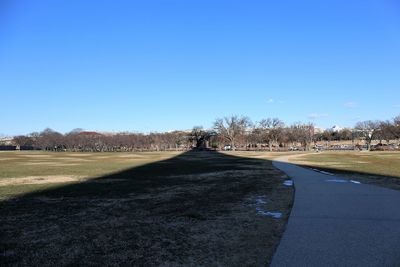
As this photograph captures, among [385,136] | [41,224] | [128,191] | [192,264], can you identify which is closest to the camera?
[192,264]

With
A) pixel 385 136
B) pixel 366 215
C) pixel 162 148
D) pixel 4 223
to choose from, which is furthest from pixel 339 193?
pixel 162 148

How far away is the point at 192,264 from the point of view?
4992mm

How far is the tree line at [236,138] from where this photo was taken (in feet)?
342

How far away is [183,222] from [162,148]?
125 meters

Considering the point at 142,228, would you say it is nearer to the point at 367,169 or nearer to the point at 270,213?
the point at 270,213

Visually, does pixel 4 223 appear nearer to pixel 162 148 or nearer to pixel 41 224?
pixel 41 224

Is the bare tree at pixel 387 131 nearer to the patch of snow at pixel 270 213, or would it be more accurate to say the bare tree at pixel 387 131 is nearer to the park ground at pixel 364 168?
the park ground at pixel 364 168

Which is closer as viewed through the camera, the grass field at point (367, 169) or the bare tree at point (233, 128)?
the grass field at point (367, 169)

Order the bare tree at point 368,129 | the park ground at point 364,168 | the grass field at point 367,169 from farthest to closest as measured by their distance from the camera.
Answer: the bare tree at point 368,129, the park ground at point 364,168, the grass field at point 367,169

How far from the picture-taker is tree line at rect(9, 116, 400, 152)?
10425cm

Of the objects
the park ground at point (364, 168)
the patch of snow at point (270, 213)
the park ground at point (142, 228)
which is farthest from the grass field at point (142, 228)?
the park ground at point (364, 168)

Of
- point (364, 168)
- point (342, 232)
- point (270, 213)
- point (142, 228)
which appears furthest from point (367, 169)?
point (142, 228)

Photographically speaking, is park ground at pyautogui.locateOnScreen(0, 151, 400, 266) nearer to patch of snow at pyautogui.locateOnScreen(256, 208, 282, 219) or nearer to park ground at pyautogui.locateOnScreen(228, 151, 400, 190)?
patch of snow at pyautogui.locateOnScreen(256, 208, 282, 219)

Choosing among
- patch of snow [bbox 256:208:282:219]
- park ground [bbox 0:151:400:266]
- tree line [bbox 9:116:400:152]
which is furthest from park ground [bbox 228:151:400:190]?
tree line [bbox 9:116:400:152]
